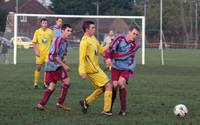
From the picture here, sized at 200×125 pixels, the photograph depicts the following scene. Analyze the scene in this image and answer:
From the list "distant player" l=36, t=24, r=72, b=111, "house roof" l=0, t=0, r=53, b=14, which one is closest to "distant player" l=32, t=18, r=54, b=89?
"distant player" l=36, t=24, r=72, b=111

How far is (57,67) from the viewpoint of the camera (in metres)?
12.6

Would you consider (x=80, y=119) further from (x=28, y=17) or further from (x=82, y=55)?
(x=28, y=17)

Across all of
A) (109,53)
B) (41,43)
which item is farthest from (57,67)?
(41,43)

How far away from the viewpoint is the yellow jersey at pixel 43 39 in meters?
18.1

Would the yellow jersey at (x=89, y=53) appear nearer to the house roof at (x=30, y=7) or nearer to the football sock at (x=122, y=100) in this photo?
the football sock at (x=122, y=100)

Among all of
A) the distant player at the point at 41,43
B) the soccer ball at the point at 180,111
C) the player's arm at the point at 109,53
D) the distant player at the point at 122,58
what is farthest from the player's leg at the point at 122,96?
the distant player at the point at 41,43

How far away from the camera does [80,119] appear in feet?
36.0

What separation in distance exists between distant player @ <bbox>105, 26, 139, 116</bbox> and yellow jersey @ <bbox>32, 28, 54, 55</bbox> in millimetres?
6337

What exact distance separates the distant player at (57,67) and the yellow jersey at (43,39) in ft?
17.9

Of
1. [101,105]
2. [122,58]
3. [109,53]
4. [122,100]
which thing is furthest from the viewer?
[101,105]

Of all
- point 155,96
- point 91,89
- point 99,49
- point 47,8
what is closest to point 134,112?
point 99,49

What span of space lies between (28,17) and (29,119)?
951 inches

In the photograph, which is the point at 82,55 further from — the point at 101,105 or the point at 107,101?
the point at 101,105

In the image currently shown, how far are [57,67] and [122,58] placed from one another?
1.47 meters
